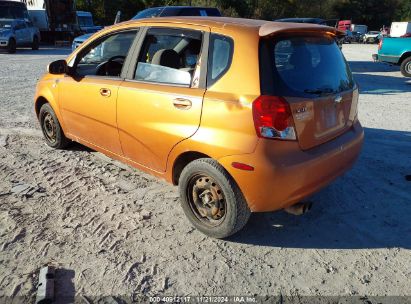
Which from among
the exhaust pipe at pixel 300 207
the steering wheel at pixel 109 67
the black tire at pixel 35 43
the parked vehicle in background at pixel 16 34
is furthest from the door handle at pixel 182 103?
the black tire at pixel 35 43

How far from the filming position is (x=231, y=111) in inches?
114

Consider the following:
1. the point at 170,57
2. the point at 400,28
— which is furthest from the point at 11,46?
the point at 400,28

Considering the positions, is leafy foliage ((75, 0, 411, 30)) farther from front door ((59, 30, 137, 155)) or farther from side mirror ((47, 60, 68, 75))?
side mirror ((47, 60, 68, 75))

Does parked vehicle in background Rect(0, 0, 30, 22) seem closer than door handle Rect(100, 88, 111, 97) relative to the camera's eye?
No

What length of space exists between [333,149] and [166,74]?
5.44 ft

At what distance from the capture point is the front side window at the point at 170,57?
3.32 metres

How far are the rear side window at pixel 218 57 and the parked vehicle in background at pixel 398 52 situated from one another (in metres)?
11.8

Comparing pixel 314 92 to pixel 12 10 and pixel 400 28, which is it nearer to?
pixel 12 10

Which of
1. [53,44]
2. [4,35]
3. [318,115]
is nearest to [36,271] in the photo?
[318,115]

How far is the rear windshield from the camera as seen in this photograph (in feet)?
9.43

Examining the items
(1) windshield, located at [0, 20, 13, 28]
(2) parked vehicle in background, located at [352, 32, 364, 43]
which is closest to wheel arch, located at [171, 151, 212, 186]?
(1) windshield, located at [0, 20, 13, 28]

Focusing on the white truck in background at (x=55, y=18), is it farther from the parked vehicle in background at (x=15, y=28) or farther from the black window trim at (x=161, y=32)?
the black window trim at (x=161, y=32)

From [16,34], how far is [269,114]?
19800mm

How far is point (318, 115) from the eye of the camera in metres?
3.11
